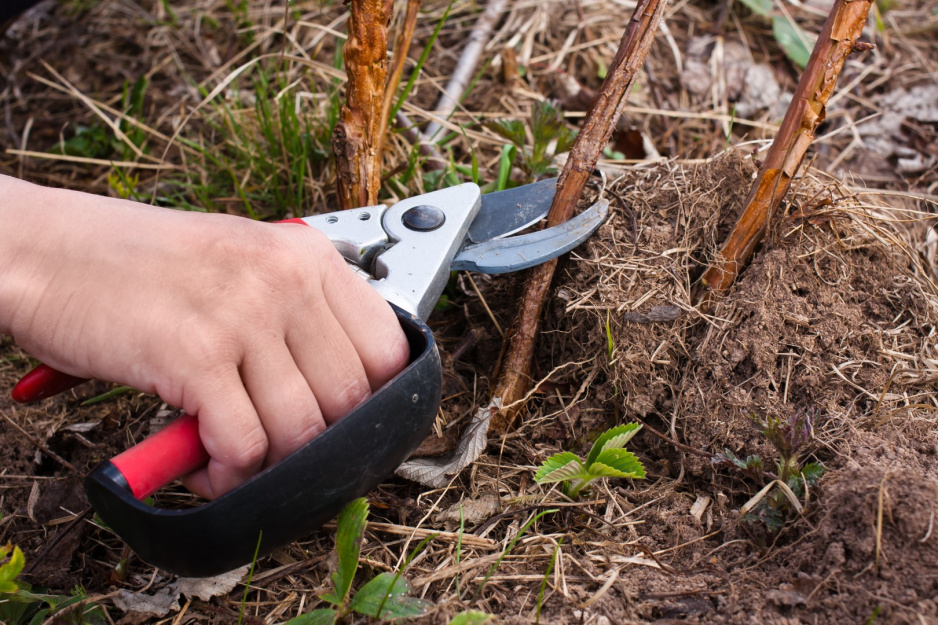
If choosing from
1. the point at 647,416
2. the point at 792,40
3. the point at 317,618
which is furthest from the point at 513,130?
the point at 792,40

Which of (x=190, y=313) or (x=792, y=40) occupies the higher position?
(x=190, y=313)

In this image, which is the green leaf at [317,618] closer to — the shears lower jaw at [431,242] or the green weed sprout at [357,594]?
the green weed sprout at [357,594]

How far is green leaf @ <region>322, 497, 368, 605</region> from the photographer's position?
1.21 meters

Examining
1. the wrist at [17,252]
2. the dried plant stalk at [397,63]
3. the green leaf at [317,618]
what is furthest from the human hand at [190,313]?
the dried plant stalk at [397,63]

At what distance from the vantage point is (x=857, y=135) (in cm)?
236

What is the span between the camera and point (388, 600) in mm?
1213

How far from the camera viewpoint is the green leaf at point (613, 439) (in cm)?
138

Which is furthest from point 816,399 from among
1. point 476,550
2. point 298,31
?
point 298,31

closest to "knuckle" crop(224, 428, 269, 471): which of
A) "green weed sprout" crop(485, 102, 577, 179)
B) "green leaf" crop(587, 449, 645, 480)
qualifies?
"green leaf" crop(587, 449, 645, 480)

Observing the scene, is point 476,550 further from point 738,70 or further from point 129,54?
point 129,54

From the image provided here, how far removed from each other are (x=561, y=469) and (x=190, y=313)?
735 millimetres

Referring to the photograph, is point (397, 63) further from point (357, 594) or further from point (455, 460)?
point (357, 594)

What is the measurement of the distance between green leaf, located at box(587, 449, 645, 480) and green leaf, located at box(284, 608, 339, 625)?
54 centimetres

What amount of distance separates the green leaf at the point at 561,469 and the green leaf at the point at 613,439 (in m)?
0.04
